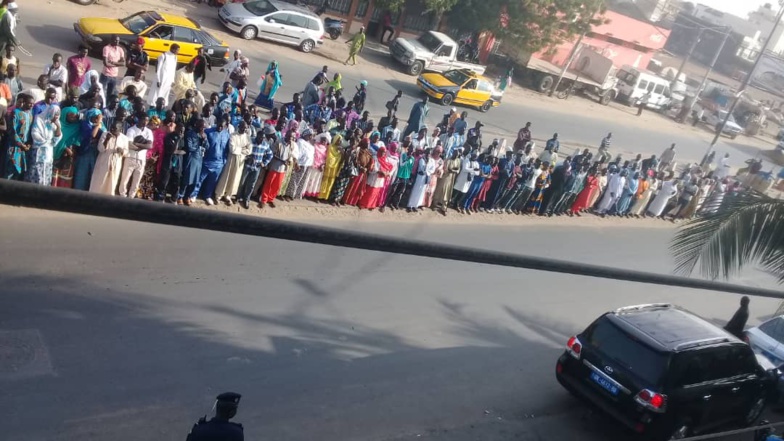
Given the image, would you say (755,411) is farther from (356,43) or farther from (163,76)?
(356,43)

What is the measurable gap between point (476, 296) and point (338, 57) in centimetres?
1668

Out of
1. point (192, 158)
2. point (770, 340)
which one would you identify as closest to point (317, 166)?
point (192, 158)

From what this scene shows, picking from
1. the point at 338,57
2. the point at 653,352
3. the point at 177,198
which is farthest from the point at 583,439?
the point at 338,57

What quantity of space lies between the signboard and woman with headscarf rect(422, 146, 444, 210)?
54019 millimetres

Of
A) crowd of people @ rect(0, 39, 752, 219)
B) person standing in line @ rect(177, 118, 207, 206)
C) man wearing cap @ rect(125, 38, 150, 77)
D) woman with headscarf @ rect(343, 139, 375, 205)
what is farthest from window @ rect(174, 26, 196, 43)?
person standing in line @ rect(177, 118, 207, 206)

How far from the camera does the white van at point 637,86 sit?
131ft

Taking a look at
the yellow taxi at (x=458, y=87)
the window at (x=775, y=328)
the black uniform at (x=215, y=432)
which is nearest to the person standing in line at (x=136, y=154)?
the black uniform at (x=215, y=432)

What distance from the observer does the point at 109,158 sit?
10.2 m

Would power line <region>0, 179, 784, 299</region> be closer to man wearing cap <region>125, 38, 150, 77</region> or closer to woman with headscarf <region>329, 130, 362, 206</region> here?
woman with headscarf <region>329, 130, 362, 206</region>

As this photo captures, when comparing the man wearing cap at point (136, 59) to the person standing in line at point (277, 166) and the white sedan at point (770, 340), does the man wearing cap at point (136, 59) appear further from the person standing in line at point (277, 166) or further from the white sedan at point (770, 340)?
the white sedan at point (770, 340)

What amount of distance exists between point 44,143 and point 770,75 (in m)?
64.5

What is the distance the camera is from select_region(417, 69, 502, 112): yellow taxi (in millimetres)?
24906

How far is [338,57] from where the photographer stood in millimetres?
26625

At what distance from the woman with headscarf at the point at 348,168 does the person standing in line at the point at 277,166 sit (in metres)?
1.13
